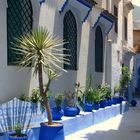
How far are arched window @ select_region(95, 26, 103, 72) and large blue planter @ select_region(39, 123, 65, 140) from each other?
27.6 feet

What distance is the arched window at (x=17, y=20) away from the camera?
10.6 metres

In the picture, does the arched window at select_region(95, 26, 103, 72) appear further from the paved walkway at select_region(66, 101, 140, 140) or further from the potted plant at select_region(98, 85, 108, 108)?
the paved walkway at select_region(66, 101, 140, 140)

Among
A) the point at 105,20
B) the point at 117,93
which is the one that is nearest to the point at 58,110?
the point at 105,20

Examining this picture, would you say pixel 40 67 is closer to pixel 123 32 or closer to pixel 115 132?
pixel 115 132

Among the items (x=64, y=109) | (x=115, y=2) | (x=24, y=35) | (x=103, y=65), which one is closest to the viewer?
(x=24, y=35)

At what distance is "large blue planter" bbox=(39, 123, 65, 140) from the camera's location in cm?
951

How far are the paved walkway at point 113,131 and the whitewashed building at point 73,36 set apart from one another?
1724 millimetres

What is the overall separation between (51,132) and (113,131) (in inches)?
173

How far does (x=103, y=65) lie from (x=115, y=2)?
4.54 metres

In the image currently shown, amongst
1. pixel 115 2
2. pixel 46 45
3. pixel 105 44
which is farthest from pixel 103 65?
pixel 46 45

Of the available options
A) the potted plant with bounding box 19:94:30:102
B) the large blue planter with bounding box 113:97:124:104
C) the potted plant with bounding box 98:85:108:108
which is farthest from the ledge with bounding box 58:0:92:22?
the large blue planter with bounding box 113:97:124:104

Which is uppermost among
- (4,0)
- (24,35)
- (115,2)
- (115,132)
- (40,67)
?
(115,2)

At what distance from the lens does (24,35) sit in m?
11.1

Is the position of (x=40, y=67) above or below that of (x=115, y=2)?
below
